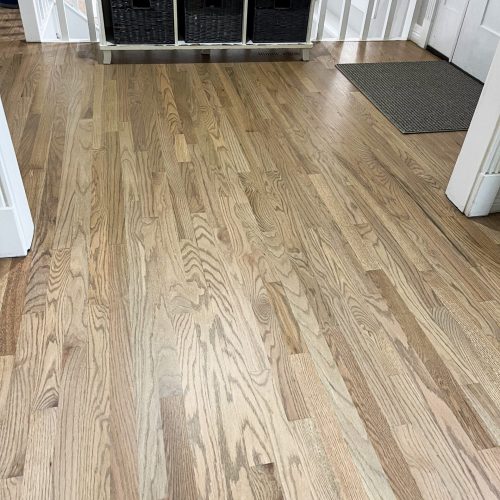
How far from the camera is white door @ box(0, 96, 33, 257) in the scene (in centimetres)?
141

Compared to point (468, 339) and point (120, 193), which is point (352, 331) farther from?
point (120, 193)

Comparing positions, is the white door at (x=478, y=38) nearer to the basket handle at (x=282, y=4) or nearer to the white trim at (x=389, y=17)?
the white trim at (x=389, y=17)

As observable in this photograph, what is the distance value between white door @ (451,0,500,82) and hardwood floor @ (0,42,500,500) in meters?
0.88

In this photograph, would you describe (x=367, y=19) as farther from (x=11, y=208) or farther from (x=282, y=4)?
(x=11, y=208)

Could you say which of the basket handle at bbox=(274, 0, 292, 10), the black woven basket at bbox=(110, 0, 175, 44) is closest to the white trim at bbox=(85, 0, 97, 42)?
the black woven basket at bbox=(110, 0, 175, 44)

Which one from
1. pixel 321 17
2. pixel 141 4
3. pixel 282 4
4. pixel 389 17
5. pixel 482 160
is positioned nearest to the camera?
pixel 482 160

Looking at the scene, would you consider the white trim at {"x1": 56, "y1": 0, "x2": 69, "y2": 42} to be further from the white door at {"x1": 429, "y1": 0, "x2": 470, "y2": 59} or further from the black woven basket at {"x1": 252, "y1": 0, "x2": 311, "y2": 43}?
the white door at {"x1": 429, "y1": 0, "x2": 470, "y2": 59}

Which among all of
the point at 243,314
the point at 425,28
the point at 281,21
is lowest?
the point at 243,314

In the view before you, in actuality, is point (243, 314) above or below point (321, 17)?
below

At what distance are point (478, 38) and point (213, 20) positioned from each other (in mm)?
1541

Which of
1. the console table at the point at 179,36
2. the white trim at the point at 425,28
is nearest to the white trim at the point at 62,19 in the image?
the console table at the point at 179,36

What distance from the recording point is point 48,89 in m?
2.59

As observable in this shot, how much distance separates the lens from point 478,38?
2943 mm

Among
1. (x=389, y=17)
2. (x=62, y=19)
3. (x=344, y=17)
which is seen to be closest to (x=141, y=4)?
(x=62, y=19)
